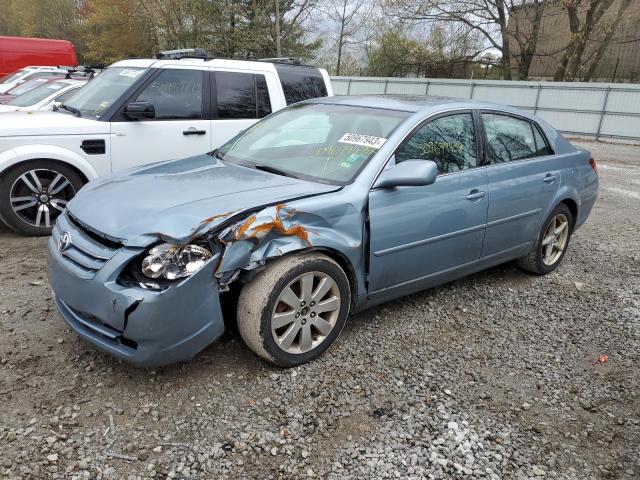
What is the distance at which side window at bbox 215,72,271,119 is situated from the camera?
19.6 ft

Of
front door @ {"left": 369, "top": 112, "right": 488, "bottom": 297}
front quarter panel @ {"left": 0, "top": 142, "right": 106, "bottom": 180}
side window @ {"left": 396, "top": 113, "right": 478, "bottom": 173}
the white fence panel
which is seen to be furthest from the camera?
the white fence panel

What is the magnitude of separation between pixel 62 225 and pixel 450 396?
2.51 meters

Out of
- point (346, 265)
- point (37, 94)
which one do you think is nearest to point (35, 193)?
point (346, 265)

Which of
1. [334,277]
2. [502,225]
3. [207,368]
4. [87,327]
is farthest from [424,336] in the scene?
[87,327]

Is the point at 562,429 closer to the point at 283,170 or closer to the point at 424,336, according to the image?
the point at 424,336

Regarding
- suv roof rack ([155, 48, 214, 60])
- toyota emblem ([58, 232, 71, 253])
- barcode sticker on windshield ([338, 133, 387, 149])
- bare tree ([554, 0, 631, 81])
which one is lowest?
toyota emblem ([58, 232, 71, 253])

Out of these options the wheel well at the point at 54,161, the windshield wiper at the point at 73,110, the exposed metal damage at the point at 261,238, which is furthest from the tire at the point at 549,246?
the windshield wiper at the point at 73,110

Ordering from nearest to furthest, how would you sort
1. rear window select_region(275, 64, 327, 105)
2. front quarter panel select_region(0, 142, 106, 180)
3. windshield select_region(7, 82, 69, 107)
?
1. front quarter panel select_region(0, 142, 106, 180)
2. rear window select_region(275, 64, 327, 105)
3. windshield select_region(7, 82, 69, 107)

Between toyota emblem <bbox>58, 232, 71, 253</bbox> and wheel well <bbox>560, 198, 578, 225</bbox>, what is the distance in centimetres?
412

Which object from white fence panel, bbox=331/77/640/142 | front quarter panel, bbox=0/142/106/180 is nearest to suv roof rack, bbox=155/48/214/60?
front quarter panel, bbox=0/142/106/180

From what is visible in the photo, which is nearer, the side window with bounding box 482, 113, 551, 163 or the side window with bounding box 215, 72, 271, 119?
the side window with bounding box 482, 113, 551, 163

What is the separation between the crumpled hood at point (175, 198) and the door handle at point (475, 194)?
1156 mm

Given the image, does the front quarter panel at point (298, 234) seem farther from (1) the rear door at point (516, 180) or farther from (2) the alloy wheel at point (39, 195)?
(2) the alloy wheel at point (39, 195)

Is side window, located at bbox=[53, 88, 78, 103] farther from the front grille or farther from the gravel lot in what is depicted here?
the front grille
